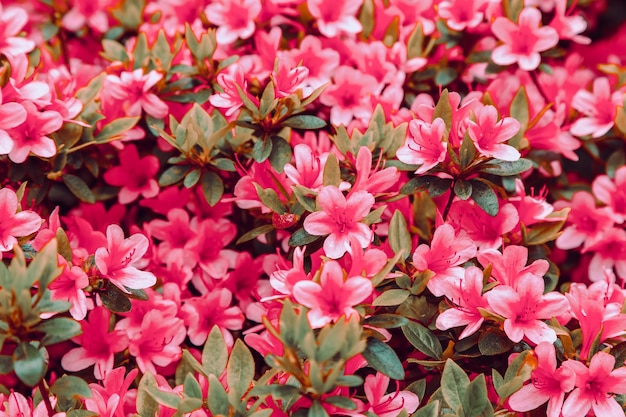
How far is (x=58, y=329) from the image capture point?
107cm

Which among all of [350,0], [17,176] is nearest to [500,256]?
[350,0]

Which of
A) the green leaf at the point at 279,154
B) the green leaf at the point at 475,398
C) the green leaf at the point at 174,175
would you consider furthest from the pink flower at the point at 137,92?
the green leaf at the point at 475,398

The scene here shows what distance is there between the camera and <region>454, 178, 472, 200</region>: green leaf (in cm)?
132

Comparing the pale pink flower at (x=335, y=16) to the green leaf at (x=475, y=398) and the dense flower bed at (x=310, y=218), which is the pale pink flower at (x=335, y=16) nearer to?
the dense flower bed at (x=310, y=218)

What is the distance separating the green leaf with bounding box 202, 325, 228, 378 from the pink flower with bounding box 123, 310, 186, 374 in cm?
14

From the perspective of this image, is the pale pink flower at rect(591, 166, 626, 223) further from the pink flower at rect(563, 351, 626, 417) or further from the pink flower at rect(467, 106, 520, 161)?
the pink flower at rect(563, 351, 626, 417)

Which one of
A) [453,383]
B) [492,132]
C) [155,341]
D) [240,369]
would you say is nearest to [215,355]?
[240,369]

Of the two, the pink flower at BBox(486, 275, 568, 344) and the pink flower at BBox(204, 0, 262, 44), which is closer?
the pink flower at BBox(486, 275, 568, 344)

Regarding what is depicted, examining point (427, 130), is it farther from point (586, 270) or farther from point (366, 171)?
point (586, 270)

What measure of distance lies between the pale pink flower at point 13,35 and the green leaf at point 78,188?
0.97 feet

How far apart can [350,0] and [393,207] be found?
56cm

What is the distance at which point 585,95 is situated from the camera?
168 centimetres

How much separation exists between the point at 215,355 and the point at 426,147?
1.68 feet

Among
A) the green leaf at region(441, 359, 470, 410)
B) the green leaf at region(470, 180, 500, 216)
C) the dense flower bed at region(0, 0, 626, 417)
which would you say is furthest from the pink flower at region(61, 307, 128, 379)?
the green leaf at region(470, 180, 500, 216)
